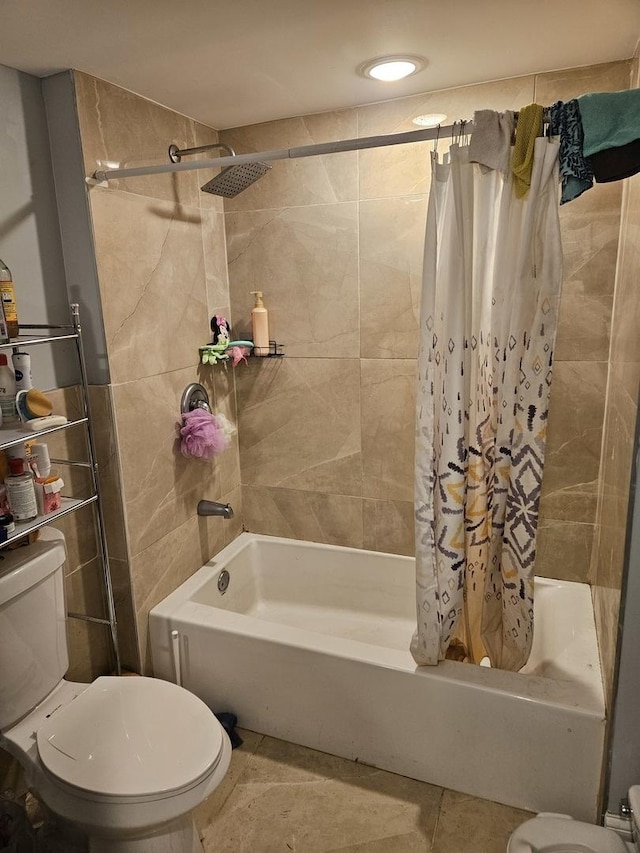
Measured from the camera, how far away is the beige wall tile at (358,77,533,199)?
2.00 metres

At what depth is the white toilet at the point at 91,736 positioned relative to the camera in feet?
4.48

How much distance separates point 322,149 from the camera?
1565 mm

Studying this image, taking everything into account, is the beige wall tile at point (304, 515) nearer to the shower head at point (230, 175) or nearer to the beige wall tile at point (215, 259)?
the beige wall tile at point (215, 259)

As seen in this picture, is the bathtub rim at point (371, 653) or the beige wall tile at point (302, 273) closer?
the bathtub rim at point (371, 653)

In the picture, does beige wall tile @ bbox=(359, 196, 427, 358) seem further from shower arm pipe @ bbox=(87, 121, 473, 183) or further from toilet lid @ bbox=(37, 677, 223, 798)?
toilet lid @ bbox=(37, 677, 223, 798)

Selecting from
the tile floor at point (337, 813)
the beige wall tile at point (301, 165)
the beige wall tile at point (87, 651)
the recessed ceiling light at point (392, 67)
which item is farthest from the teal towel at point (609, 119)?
the beige wall tile at point (87, 651)

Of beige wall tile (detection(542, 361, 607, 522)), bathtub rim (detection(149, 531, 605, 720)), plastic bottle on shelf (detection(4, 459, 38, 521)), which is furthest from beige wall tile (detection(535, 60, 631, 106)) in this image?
plastic bottle on shelf (detection(4, 459, 38, 521))

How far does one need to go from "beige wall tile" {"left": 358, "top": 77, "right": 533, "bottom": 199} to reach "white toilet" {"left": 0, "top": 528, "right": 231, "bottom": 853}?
68.6 inches

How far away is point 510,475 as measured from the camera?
1.64 m

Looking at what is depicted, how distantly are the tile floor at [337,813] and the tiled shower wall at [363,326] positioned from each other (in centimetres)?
92

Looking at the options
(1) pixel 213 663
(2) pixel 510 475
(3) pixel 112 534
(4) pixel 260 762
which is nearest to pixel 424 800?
(4) pixel 260 762

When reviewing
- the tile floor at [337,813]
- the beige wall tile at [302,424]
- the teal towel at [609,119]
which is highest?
the teal towel at [609,119]

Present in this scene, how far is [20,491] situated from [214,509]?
0.92 m

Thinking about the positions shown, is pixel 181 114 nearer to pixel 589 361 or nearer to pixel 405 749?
pixel 589 361
